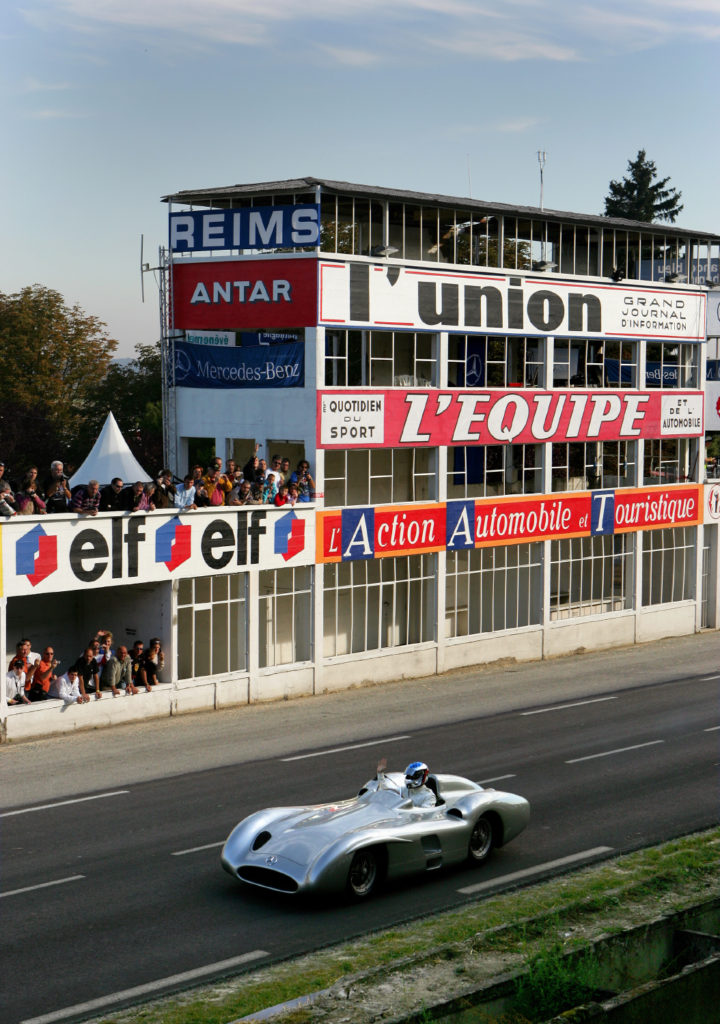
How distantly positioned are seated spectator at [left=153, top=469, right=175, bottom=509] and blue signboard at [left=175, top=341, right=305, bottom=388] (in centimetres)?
484

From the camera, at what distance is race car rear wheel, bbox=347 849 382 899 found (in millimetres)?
15414

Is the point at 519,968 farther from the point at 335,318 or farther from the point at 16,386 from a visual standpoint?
the point at 16,386

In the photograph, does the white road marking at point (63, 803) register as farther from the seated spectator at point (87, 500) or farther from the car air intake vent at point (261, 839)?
the seated spectator at point (87, 500)

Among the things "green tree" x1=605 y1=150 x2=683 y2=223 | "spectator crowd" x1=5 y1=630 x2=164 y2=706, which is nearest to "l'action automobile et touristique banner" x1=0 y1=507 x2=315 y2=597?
"spectator crowd" x1=5 y1=630 x2=164 y2=706

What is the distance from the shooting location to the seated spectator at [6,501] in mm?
25062

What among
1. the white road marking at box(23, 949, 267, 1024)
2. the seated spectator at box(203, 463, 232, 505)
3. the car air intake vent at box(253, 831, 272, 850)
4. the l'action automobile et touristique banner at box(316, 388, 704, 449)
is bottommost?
the white road marking at box(23, 949, 267, 1024)

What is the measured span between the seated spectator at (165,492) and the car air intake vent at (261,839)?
13.3 meters

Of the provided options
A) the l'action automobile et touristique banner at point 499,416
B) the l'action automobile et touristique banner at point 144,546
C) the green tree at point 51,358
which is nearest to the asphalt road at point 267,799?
the l'action automobile et touristique banner at point 144,546

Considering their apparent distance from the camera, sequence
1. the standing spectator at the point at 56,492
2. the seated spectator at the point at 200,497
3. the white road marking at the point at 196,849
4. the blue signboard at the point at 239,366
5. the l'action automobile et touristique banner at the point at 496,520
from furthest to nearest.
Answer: the l'action automobile et touristique banner at the point at 496,520 < the blue signboard at the point at 239,366 < the seated spectator at the point at 200,497 < the standing spectator at the point at 56,492 < the white road marking at the point at 196,849

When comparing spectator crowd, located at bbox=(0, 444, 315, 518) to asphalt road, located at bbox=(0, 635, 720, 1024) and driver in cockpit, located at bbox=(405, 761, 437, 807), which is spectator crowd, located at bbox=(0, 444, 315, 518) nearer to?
asphalt road, located at bbox=(0, 635, 720, 1024)

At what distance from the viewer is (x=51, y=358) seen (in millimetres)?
74375

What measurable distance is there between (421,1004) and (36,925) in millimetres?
6249

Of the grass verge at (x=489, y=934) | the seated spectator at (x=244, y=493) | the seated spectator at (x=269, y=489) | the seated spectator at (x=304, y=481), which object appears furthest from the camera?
the seated spectator at (x=304, y=481)

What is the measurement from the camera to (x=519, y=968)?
35.8 feet
